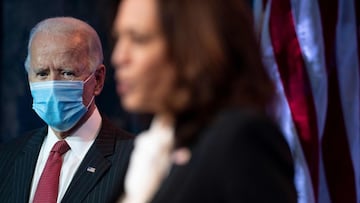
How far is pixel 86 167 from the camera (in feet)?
7.25

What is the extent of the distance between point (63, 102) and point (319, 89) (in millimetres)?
865

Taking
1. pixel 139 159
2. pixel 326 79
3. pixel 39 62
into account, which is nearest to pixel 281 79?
pixel 326 79

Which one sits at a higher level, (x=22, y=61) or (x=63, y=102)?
(x=63, y=102)

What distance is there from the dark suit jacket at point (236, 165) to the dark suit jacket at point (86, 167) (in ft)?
3.09

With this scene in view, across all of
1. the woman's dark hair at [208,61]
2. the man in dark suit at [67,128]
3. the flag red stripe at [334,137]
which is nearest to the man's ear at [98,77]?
the man in dark suit at [67,128]

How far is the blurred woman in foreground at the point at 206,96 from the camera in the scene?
3.79 feet

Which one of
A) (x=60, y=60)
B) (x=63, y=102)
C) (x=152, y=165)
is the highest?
(x=152, y=165)

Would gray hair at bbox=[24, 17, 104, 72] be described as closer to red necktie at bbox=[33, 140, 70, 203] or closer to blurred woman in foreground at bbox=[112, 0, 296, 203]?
red necktie at bbox=[33, 140, 70, 203]

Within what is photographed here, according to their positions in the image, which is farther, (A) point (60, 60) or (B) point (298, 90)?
(B) point (298, 90)

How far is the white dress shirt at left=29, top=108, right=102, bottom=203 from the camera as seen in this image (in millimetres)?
2240

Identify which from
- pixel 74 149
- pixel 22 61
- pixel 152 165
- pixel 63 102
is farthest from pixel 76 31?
pixel 22 61

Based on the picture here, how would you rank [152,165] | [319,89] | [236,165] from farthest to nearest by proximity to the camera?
Answer: [319,89] → [152,165] → [236,165]

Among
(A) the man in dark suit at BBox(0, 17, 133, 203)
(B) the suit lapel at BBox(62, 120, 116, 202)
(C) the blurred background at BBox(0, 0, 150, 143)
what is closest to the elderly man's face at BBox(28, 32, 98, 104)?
(A) the man in dark suit at BBox(0, 17, 133, 203)

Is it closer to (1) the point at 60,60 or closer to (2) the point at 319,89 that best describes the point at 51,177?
(1) the point at 60,60
